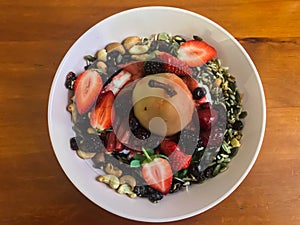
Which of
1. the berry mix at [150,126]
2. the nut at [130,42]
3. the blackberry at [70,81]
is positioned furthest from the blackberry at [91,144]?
the nut at [130,42]

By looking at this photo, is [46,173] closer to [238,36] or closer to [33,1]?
[33,1]

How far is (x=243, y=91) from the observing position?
2.84 feet

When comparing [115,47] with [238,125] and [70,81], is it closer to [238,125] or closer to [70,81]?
[70,81]

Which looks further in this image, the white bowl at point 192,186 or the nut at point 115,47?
the nut at point 115,47

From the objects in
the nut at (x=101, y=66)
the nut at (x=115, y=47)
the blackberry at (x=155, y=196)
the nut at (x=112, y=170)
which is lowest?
the blackberry at (x=155, y=196)

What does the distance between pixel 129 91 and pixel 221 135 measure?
19 centimetres

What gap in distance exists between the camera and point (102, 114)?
82 centimetres

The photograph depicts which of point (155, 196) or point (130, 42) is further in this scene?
point (130, 42)

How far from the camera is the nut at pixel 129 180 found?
80cm

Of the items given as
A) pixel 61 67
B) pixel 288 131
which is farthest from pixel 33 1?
pixel 288 131

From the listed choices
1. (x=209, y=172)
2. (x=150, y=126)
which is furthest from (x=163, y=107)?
(x=209, y=172)

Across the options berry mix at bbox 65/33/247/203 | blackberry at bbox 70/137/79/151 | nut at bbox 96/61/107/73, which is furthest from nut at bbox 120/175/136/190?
nut at bbox 96/61/107/73

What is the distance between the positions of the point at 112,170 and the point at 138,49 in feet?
0.81

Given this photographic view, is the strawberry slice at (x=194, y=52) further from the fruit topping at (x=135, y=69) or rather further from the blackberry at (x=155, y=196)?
the blackberry at (x=155, y=196)
